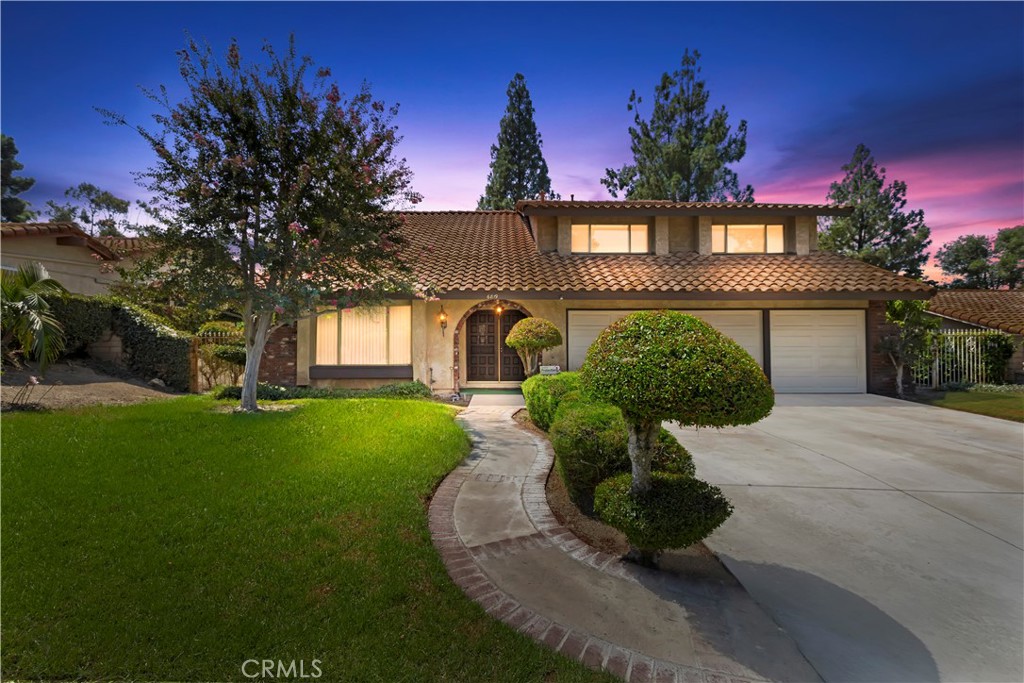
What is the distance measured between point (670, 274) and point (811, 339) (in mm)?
4802

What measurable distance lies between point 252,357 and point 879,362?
16.7 meters

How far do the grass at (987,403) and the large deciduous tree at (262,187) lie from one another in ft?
45.3

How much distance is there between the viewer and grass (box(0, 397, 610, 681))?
207cm

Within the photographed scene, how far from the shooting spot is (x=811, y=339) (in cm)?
1206

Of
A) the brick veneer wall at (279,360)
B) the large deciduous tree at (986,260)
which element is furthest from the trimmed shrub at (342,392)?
the large deciduous tree at (986,260)

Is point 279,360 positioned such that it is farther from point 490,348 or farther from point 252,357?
point 490,348

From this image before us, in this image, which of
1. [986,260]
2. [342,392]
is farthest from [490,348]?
[986,260]

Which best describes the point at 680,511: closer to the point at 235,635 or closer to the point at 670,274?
the point at 235,635

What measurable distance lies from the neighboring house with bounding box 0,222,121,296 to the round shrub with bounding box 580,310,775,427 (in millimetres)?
16150

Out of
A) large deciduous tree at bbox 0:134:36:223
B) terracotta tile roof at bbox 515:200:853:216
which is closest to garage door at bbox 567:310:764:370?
terracotta tile roof at bbox 515:200:853:216

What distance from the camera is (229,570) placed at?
2748 mm

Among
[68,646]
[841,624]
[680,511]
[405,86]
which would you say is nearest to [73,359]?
[405,86]

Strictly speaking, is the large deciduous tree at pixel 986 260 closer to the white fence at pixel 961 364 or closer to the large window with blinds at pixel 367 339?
the white fence at pixel 961 364

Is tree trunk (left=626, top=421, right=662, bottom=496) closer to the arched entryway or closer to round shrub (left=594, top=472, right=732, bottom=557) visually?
round shrub (left=594, top=472, right=732, bottom=557)
